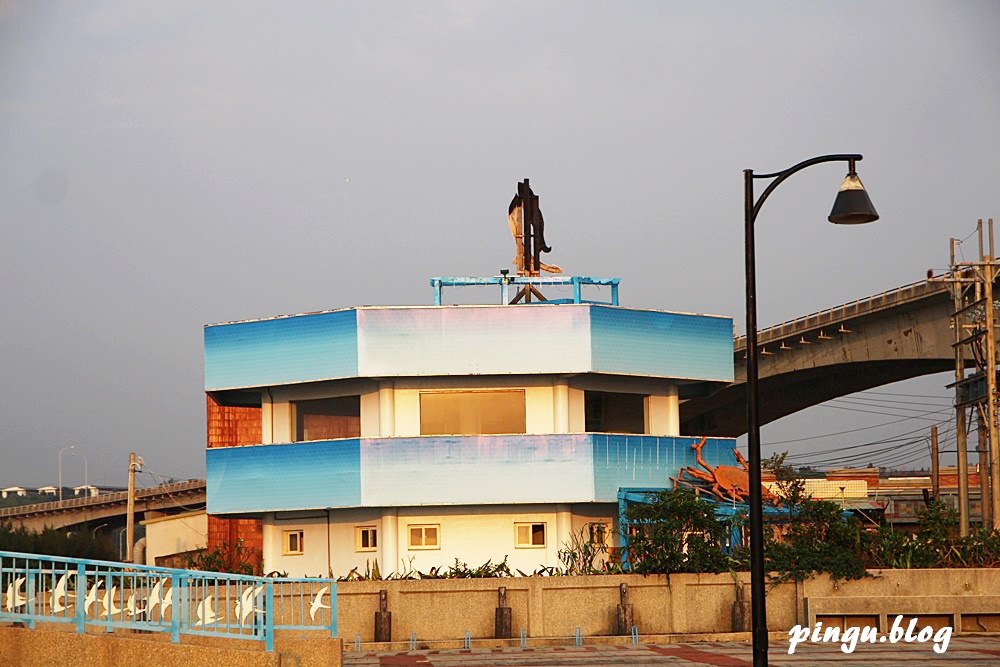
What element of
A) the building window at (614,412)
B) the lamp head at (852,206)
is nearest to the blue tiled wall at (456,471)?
the building window at (614,412)

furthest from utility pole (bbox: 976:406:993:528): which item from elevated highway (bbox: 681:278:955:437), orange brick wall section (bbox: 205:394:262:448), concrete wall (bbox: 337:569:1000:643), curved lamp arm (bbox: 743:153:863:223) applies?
curved lamp arm (bbox: 743:153:863:223)

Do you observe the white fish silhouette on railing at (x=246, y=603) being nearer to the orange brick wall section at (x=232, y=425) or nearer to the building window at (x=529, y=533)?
the building window at (x=529, y=533)

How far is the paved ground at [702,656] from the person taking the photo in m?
25.8

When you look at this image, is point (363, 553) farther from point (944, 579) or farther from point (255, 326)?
point (944, 579)

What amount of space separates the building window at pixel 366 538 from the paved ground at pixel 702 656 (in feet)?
26.1

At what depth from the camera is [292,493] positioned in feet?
124

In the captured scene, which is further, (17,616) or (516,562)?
(516,562)

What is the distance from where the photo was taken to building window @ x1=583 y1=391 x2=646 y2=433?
136 feet

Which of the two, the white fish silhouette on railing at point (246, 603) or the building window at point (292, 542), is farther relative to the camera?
the building window at point (292, 542)

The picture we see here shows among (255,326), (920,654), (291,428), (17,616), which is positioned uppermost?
(255,326)

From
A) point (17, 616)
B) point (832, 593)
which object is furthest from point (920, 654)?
point (17, 616)

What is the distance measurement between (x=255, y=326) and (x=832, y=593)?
17059 mm

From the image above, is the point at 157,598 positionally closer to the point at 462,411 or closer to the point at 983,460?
the point at 462,411

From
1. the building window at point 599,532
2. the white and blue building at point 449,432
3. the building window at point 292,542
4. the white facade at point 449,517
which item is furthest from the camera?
the building window at point 292,542
